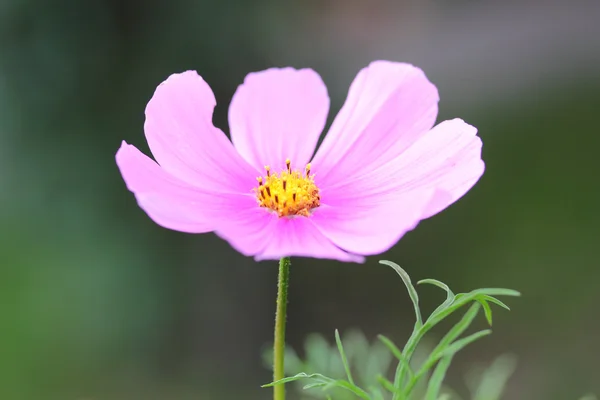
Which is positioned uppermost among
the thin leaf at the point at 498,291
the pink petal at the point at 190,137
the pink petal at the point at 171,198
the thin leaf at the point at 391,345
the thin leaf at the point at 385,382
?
the pink petal at the point at 190,137

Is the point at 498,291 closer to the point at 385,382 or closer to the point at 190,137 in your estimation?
the point at 385,382

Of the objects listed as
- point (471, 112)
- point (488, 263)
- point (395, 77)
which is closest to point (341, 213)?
point (395, 77)

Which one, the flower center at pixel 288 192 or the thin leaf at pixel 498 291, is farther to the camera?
the flower center at pixel 288 192

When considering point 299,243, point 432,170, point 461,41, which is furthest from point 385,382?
point 461,41

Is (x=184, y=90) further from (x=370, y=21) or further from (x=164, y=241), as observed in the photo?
(x=370, y=21)

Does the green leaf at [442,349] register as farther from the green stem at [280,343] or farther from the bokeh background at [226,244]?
the bokeh background at [226,244]

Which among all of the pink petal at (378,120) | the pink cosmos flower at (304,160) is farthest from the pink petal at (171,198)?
the pink petal at (378,120)
